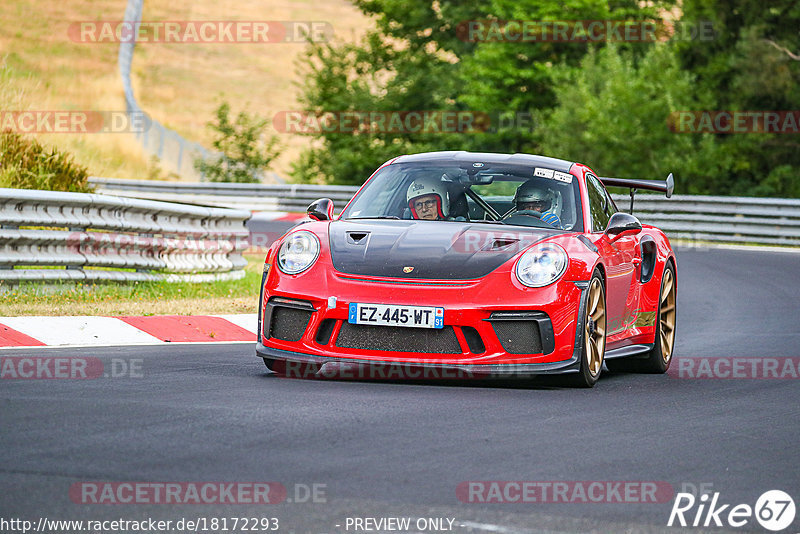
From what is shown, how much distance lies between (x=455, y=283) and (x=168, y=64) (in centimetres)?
6516

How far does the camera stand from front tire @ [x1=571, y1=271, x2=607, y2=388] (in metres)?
7.95

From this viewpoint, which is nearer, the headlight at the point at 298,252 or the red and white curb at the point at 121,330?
the headlight at the point at 298,252

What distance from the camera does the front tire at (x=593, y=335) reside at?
7953 millimetres

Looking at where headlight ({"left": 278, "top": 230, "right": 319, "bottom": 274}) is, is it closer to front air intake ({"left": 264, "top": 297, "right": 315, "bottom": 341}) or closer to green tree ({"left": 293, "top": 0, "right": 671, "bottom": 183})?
front air intake ({"left": 264, "top": 297, "right": 315, "bottom": 341})

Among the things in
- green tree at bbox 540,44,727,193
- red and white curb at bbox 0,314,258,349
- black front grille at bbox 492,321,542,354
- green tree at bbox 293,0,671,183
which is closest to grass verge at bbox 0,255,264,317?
red and white curb at bbox 0,314,258,349

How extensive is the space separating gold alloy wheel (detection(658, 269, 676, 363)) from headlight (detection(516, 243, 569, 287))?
2105 mm

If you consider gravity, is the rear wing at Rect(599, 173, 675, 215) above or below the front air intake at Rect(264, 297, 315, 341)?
above

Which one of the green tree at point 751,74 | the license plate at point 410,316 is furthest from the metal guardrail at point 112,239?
the green tree at point 751,74

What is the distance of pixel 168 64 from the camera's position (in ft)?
232

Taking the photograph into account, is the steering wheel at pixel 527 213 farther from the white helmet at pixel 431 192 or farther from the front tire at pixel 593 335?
the front tire at pixel 593 335

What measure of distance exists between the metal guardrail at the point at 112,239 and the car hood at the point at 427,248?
4.09 metres

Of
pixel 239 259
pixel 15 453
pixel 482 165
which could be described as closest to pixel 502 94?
pixel 239 259

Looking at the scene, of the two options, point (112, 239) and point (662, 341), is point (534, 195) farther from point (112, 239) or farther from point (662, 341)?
point (112, 239)

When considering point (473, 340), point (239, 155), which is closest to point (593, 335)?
point (473, 340)
